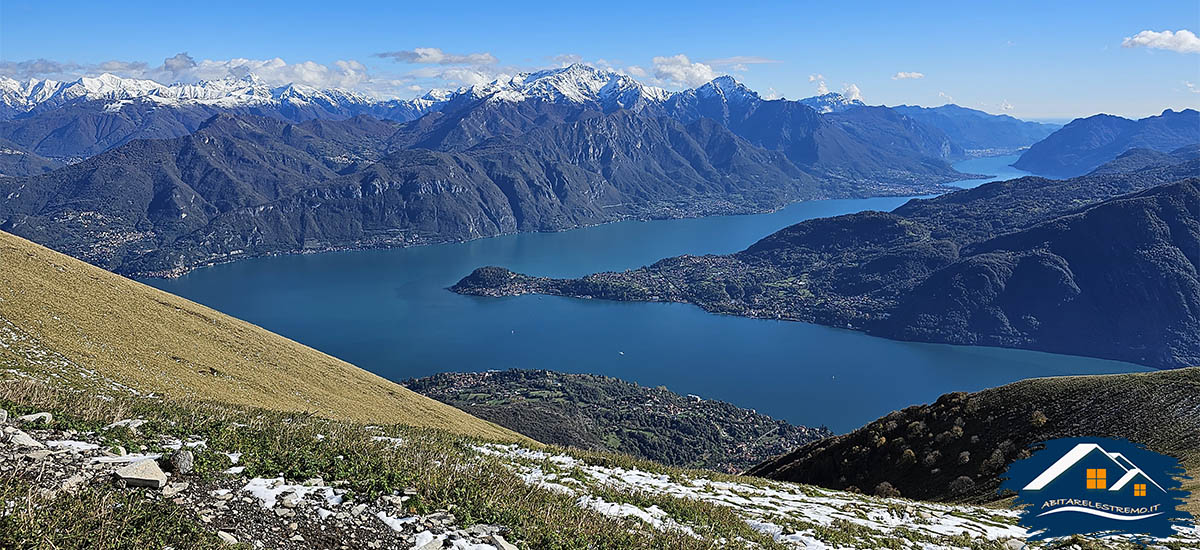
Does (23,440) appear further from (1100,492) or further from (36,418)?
(1100,492)

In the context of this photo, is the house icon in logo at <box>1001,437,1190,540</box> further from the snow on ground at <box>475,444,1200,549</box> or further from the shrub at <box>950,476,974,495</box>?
the shrub at <box>950,476,974,495</box>

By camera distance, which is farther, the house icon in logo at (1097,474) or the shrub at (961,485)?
the shrub at (961,485)

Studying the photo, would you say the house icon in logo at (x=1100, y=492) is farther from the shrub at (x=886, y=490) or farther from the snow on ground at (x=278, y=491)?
the snow on ground at (x=278, y=491)

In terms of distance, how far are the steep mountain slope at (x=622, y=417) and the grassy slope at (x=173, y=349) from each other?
59.3 m

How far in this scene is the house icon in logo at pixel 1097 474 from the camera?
15852 millimetres

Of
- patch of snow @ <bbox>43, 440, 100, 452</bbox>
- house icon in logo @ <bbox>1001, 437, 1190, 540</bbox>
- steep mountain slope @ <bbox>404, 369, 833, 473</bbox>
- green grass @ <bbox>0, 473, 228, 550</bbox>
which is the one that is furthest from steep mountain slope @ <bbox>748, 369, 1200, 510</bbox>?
steep mountain slope @ <bbox>404, 369, 833, 473</bbox>

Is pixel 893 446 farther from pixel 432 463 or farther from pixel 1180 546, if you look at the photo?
pixel 432 463

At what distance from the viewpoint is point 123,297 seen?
34.9m

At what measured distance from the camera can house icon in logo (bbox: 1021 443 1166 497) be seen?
15.9m

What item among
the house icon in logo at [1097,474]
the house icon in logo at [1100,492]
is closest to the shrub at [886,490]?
the house icon in logo at [1100,492]

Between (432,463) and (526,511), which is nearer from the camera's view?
(526,511)

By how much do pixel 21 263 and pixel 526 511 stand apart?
36854 mm

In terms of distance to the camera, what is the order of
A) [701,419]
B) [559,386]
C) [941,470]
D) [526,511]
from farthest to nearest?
[559,386] → [701,419] → [941,470] → [526,511]

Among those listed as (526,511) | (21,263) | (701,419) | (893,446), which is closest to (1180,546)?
(526,511)
